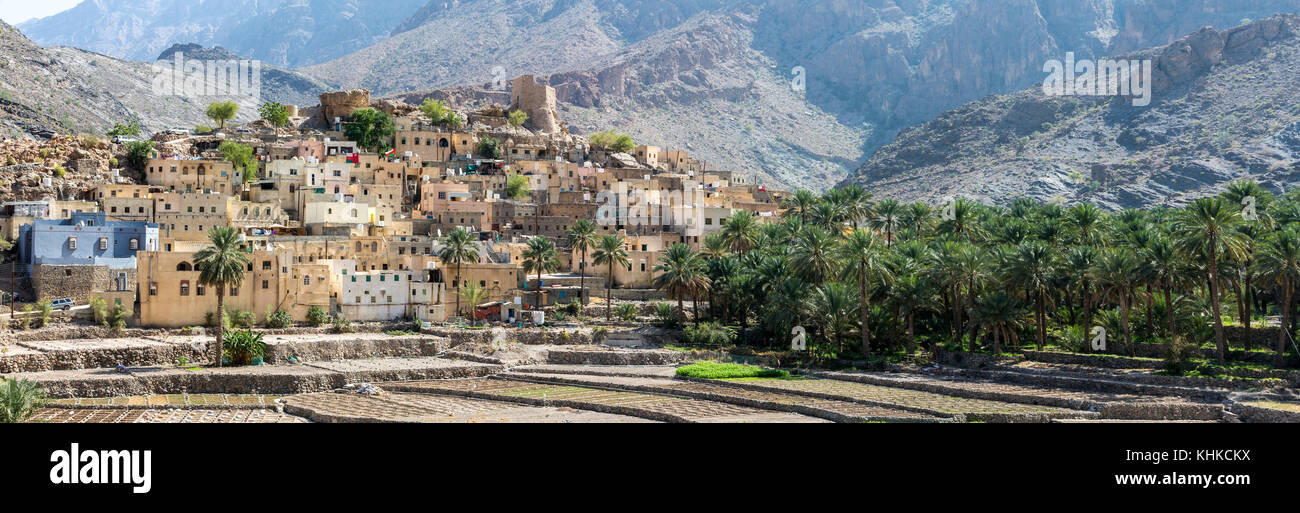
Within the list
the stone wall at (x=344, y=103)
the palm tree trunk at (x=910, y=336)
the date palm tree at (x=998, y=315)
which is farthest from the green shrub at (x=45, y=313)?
the stone wall at (x=344, y=103)

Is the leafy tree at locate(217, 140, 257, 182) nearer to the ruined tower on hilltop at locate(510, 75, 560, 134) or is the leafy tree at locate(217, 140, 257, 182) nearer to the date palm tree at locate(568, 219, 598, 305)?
the date palm tree at locate(568, 219, 598, 305)

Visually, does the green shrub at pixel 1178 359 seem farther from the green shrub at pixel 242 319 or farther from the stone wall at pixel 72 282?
the stone wall at pixel 72 282

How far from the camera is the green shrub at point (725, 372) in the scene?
44.8 metres

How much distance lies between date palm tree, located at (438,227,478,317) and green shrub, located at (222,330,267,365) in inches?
516

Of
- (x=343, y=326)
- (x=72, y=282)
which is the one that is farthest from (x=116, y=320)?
(x=343, y=326)

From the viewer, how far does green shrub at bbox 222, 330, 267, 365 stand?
44.2 metres

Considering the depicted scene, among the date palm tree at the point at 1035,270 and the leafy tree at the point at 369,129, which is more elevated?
the leafy tree at the point at 369,129

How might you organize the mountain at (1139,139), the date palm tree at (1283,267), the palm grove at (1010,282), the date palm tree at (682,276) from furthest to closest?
the mountain at (1139,139)
the date palm tree at (682,276)
the palm grove at (1010,282)
the date palm tree at (1283,267)

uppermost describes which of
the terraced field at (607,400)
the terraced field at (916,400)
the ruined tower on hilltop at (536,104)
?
the ruined tower on hilltop at (536,104)

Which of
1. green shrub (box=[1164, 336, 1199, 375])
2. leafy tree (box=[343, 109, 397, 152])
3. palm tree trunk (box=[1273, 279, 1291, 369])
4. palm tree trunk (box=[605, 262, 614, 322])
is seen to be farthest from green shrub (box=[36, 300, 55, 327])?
palm tree trunk (box=[1273, 279, 1291, 369])

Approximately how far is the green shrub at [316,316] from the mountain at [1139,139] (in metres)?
73.3
